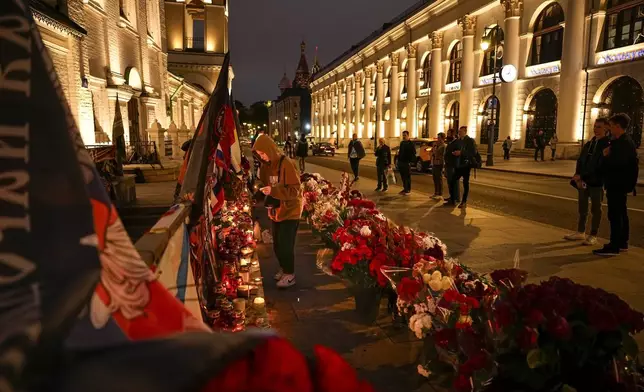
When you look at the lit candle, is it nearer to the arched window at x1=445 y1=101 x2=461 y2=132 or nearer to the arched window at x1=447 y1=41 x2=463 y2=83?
the arched window at x1=445 y1=101 x2=461 y2=132

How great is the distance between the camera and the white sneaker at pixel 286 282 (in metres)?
5.60

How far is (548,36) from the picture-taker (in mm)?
32062

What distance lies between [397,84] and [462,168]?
153 feet

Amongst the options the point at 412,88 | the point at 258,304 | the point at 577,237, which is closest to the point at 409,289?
the point at 258,304

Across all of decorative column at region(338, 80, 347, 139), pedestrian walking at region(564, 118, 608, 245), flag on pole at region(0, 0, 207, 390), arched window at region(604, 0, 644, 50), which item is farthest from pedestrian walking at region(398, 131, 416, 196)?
decorative column at region(338, 80, 347, 139)

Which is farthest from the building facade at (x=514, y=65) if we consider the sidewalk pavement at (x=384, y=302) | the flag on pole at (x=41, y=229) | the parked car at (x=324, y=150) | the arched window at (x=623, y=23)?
the flag on pole at (x=41, y=229)

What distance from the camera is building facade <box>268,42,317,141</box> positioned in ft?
405

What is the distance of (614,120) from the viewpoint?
6586 mm

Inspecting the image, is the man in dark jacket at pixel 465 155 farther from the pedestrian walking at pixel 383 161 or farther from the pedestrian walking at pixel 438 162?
the pedestrian walking at pixel 383 161

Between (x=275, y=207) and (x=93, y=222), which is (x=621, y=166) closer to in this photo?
(x=275, y=207)

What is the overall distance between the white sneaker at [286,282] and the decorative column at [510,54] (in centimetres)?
3275

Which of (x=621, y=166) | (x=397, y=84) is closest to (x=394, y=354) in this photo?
(x=621, y=166)

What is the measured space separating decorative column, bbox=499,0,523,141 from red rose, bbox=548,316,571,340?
35.5m

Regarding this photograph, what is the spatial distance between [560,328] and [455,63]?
4559 centimetres
